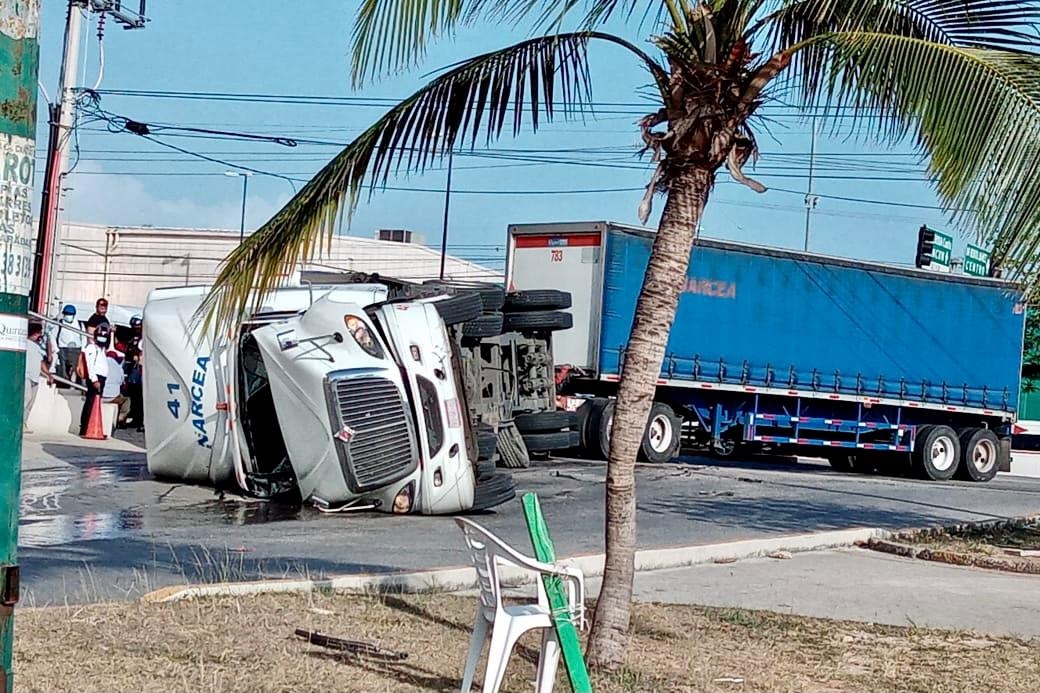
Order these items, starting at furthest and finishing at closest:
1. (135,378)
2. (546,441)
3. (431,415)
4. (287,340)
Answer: (135,378)
(546,441)
(287,340)
(431,415)

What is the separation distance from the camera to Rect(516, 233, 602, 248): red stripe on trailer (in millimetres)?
22672

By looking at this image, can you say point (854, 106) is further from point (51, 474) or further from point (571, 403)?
point (571, 403)

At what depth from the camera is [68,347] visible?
85.2 feet

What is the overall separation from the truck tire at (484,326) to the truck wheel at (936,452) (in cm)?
1226

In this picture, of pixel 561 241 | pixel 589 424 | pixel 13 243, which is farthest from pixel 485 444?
pixel 13 243

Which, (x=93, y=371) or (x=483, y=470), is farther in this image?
(x=93, y=371)

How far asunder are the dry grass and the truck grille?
4.53 m

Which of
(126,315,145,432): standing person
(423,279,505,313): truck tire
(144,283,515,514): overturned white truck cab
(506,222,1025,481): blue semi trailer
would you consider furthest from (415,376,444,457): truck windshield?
(126,315,145,432): standing person

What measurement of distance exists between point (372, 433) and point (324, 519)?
1.04m

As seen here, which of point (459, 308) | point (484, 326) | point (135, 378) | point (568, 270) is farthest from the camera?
point (568, 270)

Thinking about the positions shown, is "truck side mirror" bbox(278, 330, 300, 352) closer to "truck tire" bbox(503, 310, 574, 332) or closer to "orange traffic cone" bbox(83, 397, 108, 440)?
"truck tire" bbox(503, 310, 574, 332)

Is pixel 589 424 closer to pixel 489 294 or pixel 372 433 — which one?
pixel 489 294

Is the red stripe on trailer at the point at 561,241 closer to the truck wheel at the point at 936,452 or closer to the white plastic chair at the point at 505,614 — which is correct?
the truck wheel at the point at 936,452

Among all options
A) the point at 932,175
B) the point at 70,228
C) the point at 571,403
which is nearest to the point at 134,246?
the point at 70,228
